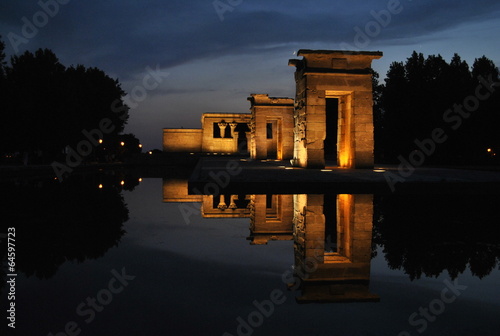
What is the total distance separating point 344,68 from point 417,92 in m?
16.8

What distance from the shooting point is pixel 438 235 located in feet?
21.9

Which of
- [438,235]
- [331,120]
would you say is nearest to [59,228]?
[438,235]

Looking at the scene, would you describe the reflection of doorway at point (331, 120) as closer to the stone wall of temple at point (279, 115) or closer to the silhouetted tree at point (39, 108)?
the stone wall of temple at point (279, 115)

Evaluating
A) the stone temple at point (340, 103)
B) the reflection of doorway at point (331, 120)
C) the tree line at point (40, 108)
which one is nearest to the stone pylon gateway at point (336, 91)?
the stone temple at point (340, 103)

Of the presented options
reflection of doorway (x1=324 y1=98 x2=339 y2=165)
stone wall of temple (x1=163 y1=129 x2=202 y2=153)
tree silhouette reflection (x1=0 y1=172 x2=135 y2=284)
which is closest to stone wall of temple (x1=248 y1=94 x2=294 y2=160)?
reflection of doorway (x1=324 y1=98 x2=339 y2=165)

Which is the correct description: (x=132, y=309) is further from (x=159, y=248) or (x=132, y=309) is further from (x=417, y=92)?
(x=417, y=92)

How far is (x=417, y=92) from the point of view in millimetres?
34344

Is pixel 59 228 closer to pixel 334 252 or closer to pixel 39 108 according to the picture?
pixel 334 252

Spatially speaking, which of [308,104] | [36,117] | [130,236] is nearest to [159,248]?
[130,236]

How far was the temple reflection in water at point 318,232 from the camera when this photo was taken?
13.5 ft

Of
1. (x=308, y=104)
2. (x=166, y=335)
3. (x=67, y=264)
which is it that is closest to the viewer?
(x=166, y=335)

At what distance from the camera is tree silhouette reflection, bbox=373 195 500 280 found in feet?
16.3

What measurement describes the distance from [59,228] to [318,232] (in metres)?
4.39

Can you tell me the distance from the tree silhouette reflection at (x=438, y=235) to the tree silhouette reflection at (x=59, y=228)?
3964 millimetres
